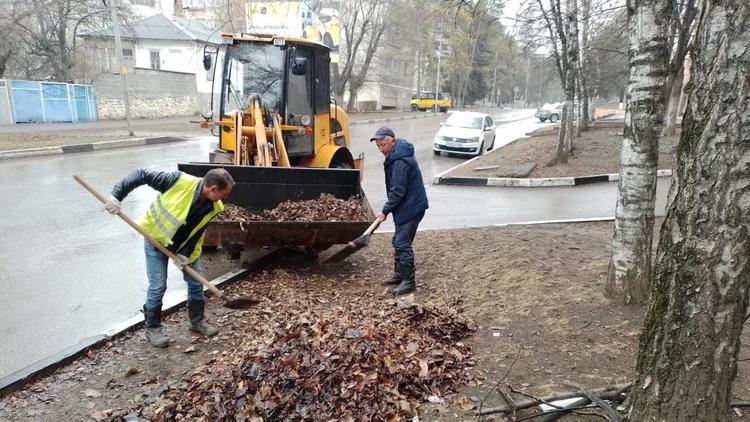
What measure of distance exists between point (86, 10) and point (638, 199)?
31.7 metres

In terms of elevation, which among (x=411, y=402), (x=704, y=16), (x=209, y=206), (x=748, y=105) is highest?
(x=704, y=16)

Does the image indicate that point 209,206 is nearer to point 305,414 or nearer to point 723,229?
point 305,414

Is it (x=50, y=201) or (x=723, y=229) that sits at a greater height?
(x=723, y=229)

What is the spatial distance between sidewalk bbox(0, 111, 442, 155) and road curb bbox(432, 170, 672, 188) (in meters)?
7.09

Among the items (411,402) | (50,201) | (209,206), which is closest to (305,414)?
(411,402)

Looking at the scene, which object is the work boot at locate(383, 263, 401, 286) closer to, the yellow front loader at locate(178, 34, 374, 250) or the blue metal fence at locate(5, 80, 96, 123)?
the yellow front loader at locate(178, 34, 374, 250)

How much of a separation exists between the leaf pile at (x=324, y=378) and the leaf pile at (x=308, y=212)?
7.00 feet

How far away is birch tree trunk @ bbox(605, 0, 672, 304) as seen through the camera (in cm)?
402

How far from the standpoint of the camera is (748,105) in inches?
84.7

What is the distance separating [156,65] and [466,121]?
32.2m

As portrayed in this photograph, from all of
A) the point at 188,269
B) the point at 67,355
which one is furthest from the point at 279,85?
the point at 67,355

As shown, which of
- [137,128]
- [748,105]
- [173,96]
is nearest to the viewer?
[748,105]

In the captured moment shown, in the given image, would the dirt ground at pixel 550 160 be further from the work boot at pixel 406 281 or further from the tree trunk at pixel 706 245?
the tree trunk at pixel 706 245

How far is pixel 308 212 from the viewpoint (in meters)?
6.06
